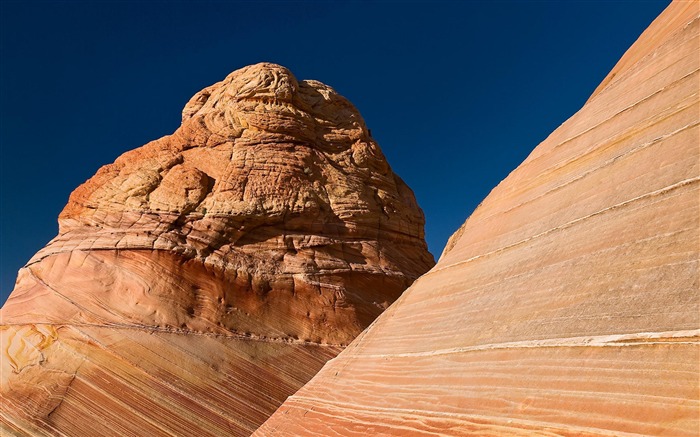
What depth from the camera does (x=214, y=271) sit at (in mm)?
10945

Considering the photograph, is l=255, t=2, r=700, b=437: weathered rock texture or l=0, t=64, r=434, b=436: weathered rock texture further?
l=0, t=64, r=434, b=436: weathered rock texture

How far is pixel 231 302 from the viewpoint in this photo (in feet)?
35.8

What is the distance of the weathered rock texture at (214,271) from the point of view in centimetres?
878

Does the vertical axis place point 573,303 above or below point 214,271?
below

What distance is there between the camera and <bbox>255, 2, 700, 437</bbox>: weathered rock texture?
228 centimetres

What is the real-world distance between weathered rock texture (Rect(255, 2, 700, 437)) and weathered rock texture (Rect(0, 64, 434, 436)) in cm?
452

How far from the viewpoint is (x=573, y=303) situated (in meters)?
2.95

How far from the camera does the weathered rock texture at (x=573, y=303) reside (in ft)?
7.47

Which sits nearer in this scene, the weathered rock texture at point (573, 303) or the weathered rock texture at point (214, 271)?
the weathered rock texture at point (573, 303)

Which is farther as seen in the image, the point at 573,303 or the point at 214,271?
the point at 214,271

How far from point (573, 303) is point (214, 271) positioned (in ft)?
29.5

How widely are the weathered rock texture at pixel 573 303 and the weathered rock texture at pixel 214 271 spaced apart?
452 cm

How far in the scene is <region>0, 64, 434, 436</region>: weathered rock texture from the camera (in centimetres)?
878

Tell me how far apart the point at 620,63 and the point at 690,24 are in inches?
50.9
